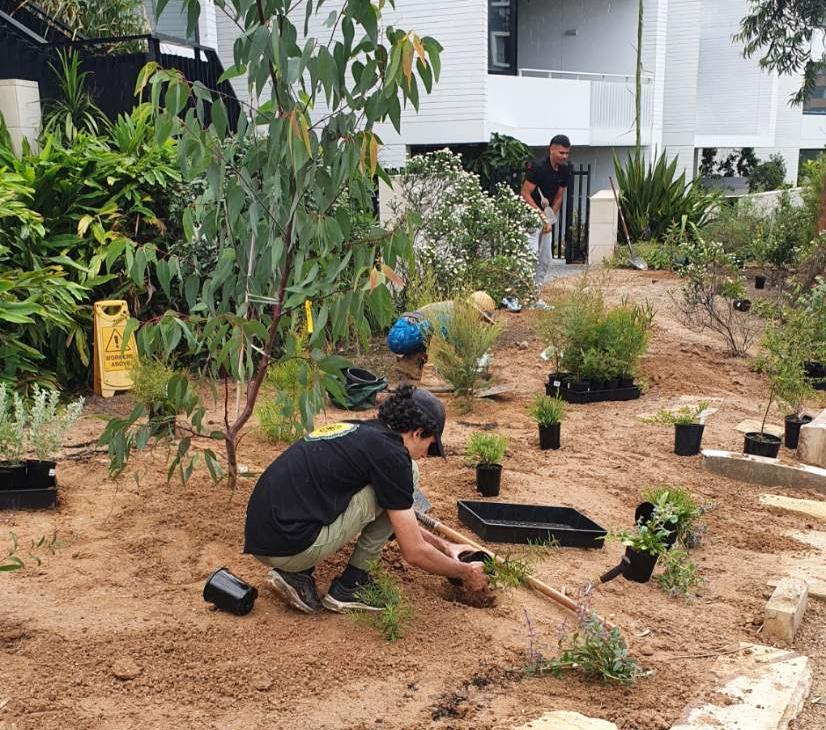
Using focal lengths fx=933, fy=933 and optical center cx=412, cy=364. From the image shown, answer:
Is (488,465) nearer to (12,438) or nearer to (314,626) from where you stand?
(314,626)

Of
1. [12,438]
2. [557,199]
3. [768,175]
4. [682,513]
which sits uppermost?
[768,175]

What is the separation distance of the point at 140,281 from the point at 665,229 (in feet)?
47.8

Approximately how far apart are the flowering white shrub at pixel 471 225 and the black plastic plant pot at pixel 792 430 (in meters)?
4.82

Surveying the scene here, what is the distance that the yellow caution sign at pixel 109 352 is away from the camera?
786 cm

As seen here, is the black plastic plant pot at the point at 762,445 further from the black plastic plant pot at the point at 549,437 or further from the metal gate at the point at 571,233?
the metal gate at the point at 571,233

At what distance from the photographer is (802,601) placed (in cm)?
424

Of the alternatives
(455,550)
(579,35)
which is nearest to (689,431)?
(455,550)

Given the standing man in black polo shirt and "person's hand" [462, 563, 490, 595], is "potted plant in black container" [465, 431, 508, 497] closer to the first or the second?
"person's hand" [462, 563, 490, 595]

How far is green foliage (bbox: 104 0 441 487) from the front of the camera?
146 inches

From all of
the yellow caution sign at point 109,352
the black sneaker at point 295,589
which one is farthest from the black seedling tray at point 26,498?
the yellow caution sign at point 109,352

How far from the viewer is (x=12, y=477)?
5.05 m

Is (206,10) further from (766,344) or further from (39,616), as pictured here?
(39,616)

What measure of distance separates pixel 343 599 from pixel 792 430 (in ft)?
13.3

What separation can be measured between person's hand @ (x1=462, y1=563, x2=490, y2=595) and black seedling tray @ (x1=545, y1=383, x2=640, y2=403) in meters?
3.86
